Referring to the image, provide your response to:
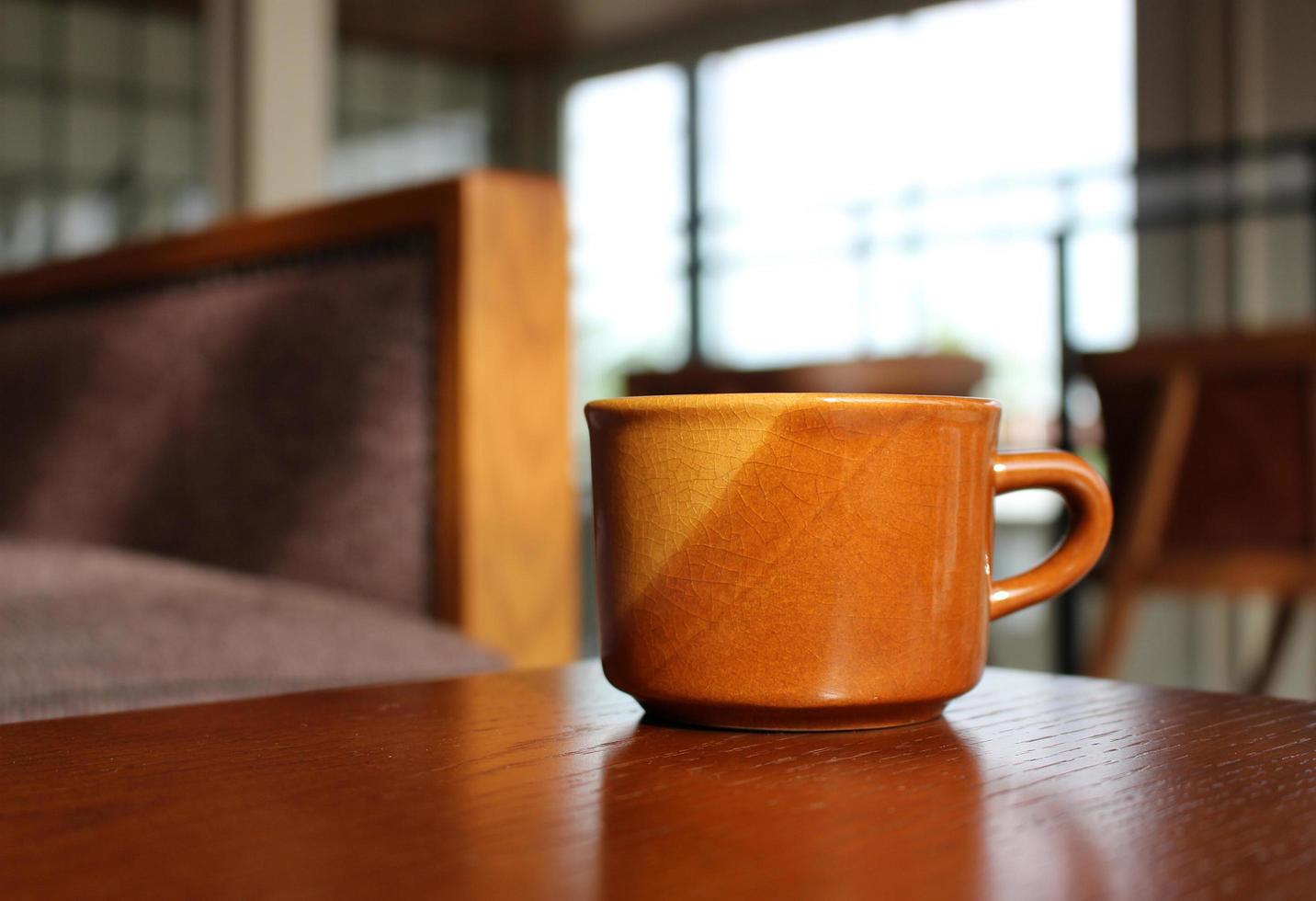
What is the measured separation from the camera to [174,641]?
71 centimetres

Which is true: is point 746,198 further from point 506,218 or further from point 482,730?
point 482,730

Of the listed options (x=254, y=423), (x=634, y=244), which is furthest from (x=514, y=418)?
(x=634, y=244)

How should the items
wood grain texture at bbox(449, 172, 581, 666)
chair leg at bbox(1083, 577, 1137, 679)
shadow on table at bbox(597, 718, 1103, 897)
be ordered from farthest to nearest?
chair leg at bbox(1083, 577, 1137, 679)
wood grain texture at bbox(449, 172, 581, 666)
shadow on table at bbox(597, 718, 1103, 897)

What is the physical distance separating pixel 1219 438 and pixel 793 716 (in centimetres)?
191

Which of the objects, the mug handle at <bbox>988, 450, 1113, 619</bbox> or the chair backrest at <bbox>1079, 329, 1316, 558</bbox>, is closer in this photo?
the mug handle at <bbox>988, 450, 1113, 619</bbox>

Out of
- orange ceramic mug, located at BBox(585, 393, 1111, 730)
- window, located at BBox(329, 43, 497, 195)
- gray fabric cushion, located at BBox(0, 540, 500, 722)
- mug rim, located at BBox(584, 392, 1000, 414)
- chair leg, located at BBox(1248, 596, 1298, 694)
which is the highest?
window, located at BBox(329, 43, 497, 195)

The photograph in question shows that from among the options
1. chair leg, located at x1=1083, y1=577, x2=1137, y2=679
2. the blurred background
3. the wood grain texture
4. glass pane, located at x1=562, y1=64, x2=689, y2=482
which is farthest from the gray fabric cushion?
glass pane, located at x1=562, y1=64, x2=689, y2=482

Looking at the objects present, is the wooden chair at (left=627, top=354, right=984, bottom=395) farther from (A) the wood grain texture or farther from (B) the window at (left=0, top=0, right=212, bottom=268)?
(B) the window at (left=0, top=0, right=212, bottom=268)

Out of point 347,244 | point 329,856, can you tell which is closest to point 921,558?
point 329,856

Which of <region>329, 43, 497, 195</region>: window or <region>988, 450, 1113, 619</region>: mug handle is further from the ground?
<region>329, 43, 497, 195</region>: window

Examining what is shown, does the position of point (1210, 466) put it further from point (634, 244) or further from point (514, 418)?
point (634, 244)

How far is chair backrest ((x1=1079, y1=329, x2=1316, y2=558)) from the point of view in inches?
77.5

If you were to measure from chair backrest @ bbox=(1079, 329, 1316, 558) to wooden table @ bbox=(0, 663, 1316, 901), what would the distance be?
5.73ft

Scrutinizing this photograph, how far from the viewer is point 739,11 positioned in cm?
629
